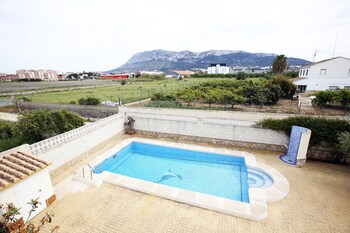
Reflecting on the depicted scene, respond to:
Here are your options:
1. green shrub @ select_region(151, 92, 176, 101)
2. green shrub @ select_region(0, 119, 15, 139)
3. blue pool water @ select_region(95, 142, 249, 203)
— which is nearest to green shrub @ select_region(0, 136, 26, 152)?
green shrub @ select_region(0, 119, 15, 139)

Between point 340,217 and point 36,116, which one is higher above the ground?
point 36,116

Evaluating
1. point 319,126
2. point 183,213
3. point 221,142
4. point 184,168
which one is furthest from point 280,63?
→ point 183,213

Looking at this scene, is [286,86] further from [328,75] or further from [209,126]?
[209,126]

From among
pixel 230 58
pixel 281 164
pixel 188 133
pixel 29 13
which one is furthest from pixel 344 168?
pixel 230 58

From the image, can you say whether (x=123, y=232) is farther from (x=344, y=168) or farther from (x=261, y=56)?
(x=261, y=56)

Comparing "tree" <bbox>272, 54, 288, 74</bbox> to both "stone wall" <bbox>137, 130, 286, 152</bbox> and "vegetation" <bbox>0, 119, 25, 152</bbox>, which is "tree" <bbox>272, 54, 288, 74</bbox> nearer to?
"stone wall" <bbox>137, 130, 286, 152</bbox>

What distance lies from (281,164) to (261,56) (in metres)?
221

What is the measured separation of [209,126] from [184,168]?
332 cm

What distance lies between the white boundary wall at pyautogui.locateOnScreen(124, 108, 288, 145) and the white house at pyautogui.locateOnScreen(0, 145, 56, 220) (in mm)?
7206

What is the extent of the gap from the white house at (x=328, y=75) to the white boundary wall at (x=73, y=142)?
28.2 metres

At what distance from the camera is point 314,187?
6.97 meters

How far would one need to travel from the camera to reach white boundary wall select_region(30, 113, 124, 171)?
7339 millimetres

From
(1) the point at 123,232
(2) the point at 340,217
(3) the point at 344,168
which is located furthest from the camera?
(3) the point at 344,168

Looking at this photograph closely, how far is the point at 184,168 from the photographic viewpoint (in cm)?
928
